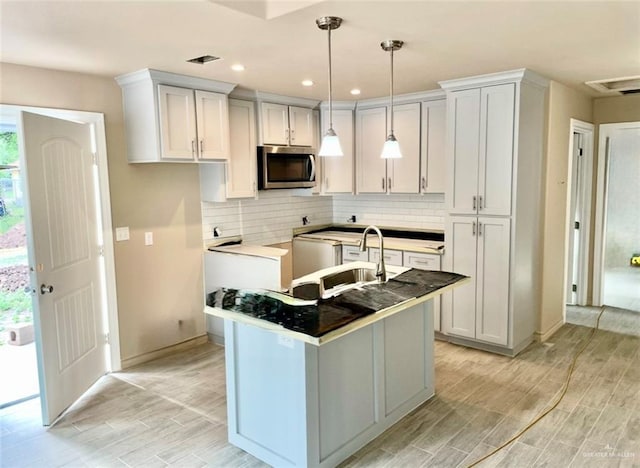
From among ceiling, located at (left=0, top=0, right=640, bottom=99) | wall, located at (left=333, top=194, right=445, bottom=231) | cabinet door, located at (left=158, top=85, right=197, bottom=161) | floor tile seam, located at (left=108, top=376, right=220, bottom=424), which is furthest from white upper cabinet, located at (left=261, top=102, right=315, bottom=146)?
floor tile seam, located at (left=108, top=376, right=220, bottom=424)

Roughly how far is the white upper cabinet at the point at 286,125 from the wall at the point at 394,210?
108 centimetres

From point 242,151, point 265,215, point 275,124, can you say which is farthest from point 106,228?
point 275,124

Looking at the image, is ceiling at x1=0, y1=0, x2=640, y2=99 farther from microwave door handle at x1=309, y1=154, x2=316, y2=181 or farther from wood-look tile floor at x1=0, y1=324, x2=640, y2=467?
wood-look tile floor at x1=0, y1=324, x2=640, y2=467

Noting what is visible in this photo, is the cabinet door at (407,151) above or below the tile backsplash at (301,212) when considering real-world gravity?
above

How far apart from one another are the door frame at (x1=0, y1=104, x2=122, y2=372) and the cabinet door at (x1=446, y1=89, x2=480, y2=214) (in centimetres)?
296

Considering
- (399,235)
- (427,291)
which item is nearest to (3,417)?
(427,291)

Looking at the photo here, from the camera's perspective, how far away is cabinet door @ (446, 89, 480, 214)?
4.14 meters

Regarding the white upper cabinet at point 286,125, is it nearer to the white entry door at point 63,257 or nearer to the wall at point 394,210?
the wall at point 394,210

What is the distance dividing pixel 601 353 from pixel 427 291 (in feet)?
8.06

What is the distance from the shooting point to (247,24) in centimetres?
254

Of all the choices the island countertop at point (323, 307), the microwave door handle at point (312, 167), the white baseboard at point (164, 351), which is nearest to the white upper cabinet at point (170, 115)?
the microwave door handle at point (312, 167)

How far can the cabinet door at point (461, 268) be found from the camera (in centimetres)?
430

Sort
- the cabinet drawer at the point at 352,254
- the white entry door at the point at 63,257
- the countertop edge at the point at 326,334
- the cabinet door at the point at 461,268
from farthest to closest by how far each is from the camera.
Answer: the cabinet drawer at the point at 352,254 → the cabinet door at the point at 461,268 → the white entry door at the point at 63,257 → the countertop edge at the point at 326,334

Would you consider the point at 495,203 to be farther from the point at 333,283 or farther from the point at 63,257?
the point at 63,257
